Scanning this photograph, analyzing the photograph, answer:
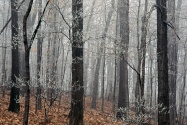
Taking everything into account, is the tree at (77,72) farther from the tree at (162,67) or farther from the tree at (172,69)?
the tree at (172,69)

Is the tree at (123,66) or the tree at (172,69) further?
the tree at (123,66)

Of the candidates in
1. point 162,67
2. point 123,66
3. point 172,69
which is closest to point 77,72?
point 162,67

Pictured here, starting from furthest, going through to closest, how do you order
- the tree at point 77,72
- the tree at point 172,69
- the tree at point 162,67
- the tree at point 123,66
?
the tree at point 123,66, the tree at point 172,69, the tree at point 77,72, the tree at point 162,67

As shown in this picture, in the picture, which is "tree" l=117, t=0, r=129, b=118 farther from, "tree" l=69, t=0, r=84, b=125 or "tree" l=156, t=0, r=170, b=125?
"tree" l=156, t=0, r=170, b=125

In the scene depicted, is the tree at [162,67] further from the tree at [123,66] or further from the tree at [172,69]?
the tree at [123,66]

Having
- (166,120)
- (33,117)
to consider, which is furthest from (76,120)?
(166,120)

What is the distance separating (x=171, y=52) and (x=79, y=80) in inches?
305

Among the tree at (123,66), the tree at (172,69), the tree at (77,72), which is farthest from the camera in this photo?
the tree at (123,66)

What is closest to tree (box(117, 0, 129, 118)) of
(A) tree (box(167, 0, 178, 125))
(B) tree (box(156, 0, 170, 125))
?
(A) tree (box(167, 0, 178, 125))

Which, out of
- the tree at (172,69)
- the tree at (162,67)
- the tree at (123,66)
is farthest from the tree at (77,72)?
the tree at (172,69)

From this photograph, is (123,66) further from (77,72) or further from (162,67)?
(162,67)

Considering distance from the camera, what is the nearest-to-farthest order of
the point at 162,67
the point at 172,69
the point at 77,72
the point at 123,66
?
A: 1. the point at 162,67
2. the point at 77,72
3. the point at 172,69
4. the point at 123,66

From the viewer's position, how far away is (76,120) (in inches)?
444

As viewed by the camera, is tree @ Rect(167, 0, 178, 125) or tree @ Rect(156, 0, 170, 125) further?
tree @ Rect(167, 0, 178, 125)
